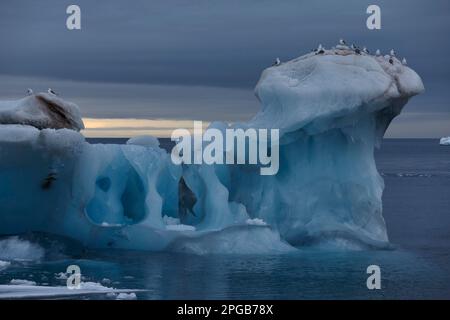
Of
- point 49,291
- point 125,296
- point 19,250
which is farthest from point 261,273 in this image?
point 19,250

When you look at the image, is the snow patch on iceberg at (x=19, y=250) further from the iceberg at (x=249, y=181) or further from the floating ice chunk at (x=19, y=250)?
the iceberg at (x=249, y=181)

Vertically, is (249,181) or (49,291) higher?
(249,181)

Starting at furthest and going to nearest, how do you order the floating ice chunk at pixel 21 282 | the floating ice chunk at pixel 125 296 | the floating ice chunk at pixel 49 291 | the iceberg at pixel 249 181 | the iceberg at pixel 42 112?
the iceberg at pixel 249 181 < the iceberg at pixel 42 112 < the floating ice chunk at pixel 21 282 < the floating ice chunk at pixel 125 296 < the floating ice chunk at pixel 49 291

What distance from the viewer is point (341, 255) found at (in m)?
24.3

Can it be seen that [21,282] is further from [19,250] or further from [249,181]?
[249,181]

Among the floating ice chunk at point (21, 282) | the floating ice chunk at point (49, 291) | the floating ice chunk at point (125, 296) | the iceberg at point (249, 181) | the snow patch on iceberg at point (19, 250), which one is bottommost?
the floating ice chunk at point (125, 296)

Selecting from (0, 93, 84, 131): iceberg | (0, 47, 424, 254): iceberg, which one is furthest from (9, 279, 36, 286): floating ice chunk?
(0, 93, 84, 131): iceberg

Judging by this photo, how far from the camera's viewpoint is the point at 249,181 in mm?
25609

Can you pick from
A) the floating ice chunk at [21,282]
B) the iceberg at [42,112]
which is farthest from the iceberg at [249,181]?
the floating ice chunk at [21,282]

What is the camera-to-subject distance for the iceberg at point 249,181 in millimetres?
23672

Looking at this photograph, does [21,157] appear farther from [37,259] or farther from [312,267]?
[312,267]

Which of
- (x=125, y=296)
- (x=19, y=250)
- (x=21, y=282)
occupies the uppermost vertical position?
(x=19, y=250)
